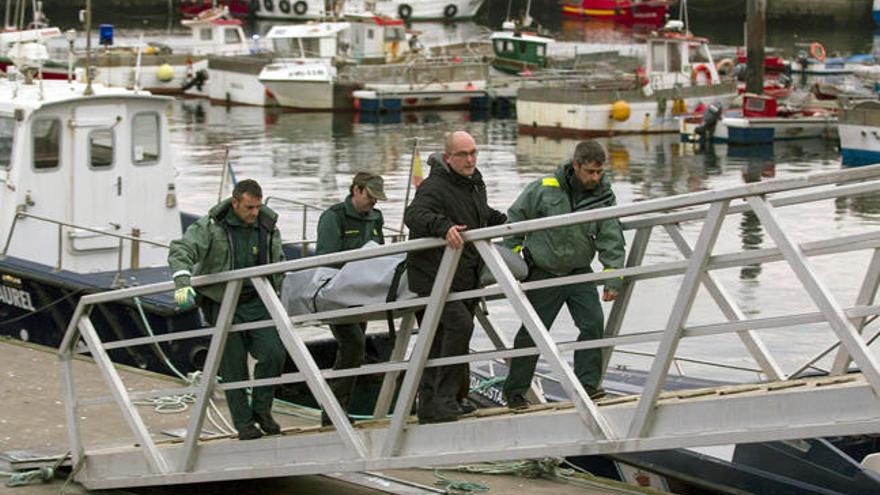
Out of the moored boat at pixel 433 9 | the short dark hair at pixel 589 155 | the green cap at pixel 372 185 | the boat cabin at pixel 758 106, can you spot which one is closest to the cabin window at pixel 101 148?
the green cap at pixel 372 185

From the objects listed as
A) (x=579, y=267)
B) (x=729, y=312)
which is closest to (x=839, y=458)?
(x=729, y=312)

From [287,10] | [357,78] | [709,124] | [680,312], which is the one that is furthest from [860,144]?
[287,10]

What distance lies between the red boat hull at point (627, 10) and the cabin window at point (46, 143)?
68327 mm

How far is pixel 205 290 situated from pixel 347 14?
4616cm

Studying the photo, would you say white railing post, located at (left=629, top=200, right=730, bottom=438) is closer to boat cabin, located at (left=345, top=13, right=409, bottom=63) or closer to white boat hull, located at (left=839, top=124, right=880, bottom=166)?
white boat hull, located at (left=839, top=124, right=880, bottom=166)

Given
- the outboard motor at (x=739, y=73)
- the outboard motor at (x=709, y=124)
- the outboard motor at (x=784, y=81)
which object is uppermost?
the outboard motor at (x=739, y=73)

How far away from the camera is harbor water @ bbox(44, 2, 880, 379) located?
21.6 m

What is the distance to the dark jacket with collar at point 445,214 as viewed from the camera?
27.0ft

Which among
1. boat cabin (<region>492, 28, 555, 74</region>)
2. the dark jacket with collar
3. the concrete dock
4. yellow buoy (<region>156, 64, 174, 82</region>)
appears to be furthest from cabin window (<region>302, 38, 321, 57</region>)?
the dark jacket with collar

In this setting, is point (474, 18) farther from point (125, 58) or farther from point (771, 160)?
point (771, 160)

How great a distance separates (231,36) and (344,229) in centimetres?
4893

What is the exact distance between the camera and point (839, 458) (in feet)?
31.5

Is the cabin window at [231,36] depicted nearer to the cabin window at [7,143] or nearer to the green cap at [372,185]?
the cabin window at [7,143]

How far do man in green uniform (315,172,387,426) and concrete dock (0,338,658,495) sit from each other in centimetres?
52
